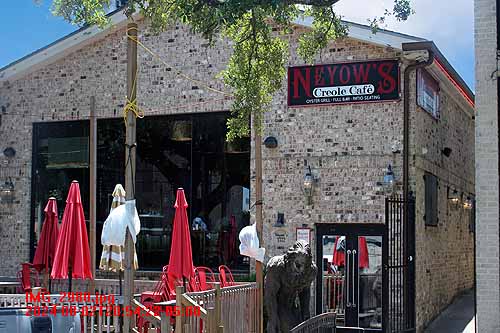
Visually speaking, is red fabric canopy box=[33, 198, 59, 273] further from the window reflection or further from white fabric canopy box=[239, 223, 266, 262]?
white fabric canopy box=[239, 223, 266, 262]

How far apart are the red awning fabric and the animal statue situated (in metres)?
3.04

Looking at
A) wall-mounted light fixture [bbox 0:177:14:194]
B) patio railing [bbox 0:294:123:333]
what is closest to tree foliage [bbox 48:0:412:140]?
patio railing [bbox 0:294:123:333]

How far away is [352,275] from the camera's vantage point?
13391 mm

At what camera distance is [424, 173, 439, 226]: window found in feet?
47.1

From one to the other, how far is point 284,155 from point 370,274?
2.78 m

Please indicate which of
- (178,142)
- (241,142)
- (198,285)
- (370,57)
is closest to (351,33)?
(370,57)

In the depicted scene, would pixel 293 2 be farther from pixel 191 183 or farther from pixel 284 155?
pixel 191 183

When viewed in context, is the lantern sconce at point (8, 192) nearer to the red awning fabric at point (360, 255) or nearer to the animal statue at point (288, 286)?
the red awning fabric at point (360, 255)

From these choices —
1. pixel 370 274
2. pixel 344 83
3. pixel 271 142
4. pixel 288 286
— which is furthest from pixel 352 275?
pixel 344 83

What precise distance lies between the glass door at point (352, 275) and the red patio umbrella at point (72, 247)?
181 inches

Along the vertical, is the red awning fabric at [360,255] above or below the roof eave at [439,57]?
below

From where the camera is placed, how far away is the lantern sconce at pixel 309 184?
13.7 meters

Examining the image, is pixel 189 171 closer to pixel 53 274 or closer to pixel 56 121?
pixel 56 121

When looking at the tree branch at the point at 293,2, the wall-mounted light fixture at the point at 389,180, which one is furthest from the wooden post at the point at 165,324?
the wall-mounted light fixture at the point at 389,180
